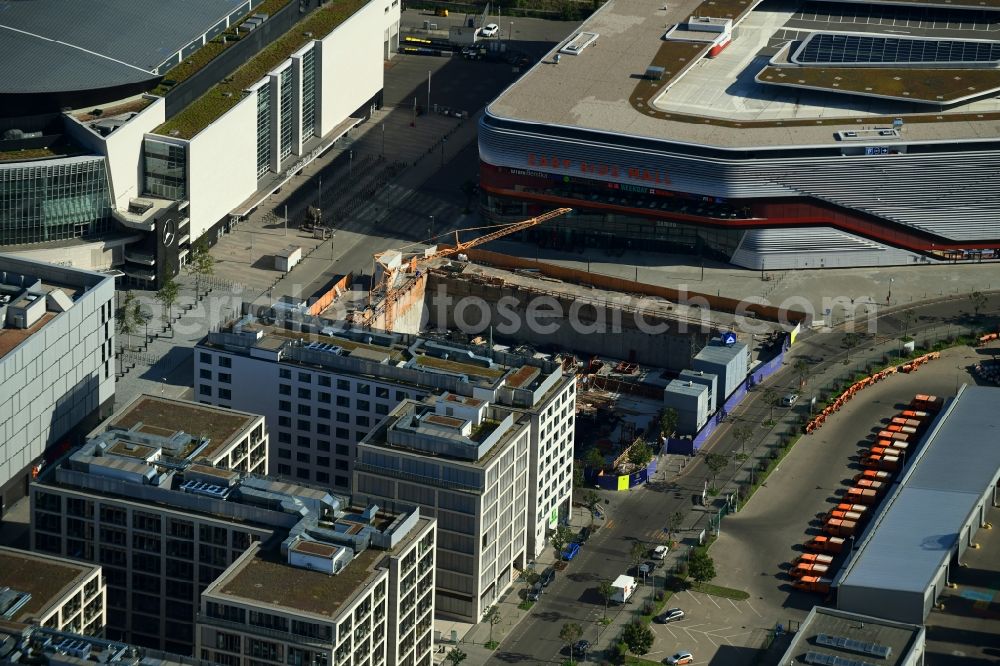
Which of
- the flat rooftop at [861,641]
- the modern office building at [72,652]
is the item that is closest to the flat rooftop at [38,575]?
the modern office building at [72,652]

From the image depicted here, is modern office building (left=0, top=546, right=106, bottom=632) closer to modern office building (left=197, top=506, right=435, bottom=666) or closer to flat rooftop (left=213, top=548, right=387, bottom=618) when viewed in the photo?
modern office building (left=197, top=506, right=435, bottom=666)

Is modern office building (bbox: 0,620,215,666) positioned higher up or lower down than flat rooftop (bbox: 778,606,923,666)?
higher up

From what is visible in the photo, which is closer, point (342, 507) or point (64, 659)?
point (64, 659)

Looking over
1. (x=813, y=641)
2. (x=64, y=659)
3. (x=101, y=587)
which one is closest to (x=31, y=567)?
(x=101, y=587)

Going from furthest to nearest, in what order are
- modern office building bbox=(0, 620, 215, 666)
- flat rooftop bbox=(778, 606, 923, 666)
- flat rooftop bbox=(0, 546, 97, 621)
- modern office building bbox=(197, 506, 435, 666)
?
flat rooftop bbox=(778, 606, 923, 666), flat rooftop bbox=(0, 546, 97, 621), modern office building bbox=(197, 506, 435, 666), modern office building bbox=(0, 620, 215, 666)

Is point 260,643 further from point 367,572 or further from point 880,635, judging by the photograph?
point 880,635

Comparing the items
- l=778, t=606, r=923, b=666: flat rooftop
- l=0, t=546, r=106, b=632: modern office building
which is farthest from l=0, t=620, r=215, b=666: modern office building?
l=778, t=606, r=923, b=666: flat rooftop

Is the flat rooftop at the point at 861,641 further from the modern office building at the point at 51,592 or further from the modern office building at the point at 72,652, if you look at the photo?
the modern office building at the point at 51,592
